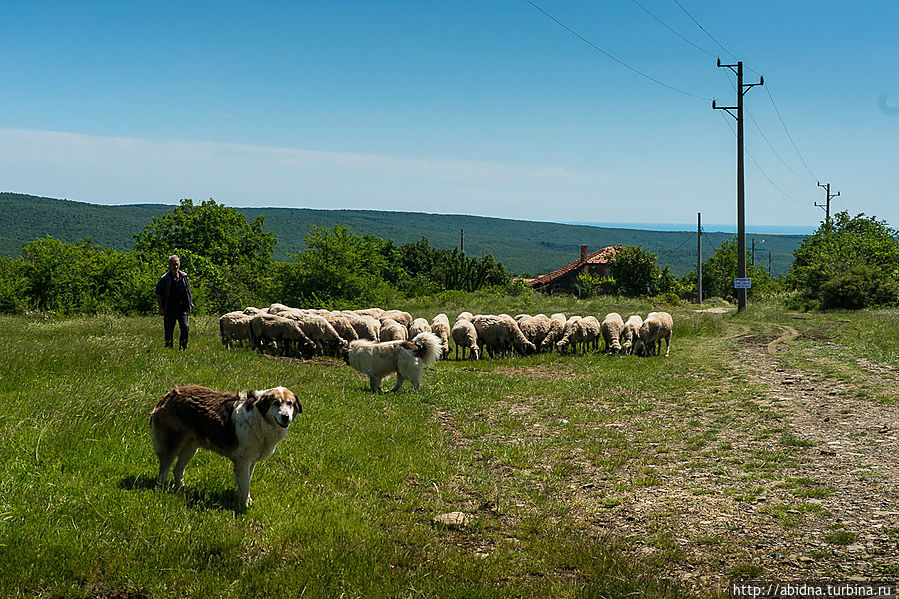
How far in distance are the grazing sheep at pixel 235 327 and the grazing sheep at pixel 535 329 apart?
27.4 ft

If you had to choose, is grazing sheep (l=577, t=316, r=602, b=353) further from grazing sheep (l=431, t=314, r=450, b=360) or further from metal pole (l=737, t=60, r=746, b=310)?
metal pole (l=737, t=60, r=746, b=310)

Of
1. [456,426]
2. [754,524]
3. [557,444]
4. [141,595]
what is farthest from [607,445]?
[141,595]

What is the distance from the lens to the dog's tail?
13.5 meters

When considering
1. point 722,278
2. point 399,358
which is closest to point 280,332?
point 399,358

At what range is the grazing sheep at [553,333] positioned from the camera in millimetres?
21719

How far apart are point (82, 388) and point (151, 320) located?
14789mm

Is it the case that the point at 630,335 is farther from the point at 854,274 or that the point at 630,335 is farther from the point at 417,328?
the point at 854,274

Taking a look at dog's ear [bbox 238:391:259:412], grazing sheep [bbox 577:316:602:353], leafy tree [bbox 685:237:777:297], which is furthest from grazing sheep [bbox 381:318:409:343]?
leafy tree [bbox 685:237:777:297]

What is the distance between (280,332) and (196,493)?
45.1ft

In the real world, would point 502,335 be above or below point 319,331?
below

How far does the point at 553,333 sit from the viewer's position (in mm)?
21922

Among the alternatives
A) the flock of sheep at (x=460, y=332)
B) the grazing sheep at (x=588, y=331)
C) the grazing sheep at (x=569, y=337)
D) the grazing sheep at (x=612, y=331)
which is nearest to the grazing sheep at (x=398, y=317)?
the flock of sheep at (x=460, y=332)

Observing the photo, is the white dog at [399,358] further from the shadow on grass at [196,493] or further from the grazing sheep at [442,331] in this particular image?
the grazing sheep at [442,331]

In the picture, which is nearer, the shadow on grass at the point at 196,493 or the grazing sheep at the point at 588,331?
the shadow on grass at the point at 196,493
